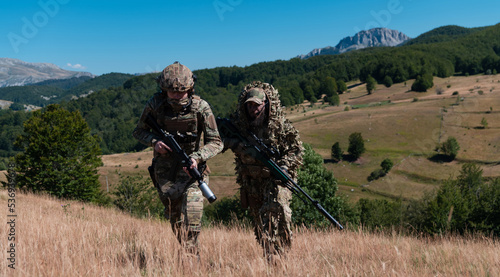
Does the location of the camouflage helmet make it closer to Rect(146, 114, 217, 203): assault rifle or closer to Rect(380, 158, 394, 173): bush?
Rect(146, 114, 217, 203): assault rifle

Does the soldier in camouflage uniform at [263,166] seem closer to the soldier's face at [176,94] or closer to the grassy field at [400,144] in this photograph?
the soldier's face at [176,94]

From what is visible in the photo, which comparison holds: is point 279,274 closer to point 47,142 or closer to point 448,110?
point 47,142

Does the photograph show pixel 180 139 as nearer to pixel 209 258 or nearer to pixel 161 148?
pixel 161 148

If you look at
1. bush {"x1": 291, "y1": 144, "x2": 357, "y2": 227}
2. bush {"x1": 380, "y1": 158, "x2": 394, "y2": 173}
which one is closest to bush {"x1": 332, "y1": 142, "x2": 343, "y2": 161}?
bush {"x1": 380, "y1": 158, "x2": 394, "y2": 173}

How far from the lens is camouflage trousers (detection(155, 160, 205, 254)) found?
5.07 meters

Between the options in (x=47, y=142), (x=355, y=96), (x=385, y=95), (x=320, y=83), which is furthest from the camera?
(x=320, y=83)

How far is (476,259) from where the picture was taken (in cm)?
A: 482

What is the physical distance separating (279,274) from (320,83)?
190 metres

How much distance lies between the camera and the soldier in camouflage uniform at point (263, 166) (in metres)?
5.70

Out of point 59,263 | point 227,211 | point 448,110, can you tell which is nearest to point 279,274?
point 59,263

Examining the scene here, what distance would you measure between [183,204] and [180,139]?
1.03m

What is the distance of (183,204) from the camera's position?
5.21m

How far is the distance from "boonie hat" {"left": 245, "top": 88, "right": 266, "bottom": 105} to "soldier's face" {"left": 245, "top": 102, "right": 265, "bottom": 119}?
2.9 inches

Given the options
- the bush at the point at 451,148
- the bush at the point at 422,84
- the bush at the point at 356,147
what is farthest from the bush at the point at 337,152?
the bush at the point at 422,84
